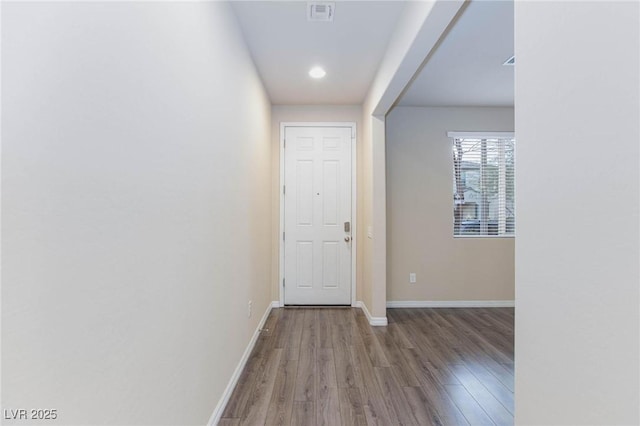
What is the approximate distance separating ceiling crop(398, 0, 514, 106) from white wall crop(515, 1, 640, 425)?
1175mm

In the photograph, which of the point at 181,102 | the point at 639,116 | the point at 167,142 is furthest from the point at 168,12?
the point at 639,116

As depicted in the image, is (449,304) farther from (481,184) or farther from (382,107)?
(382,107)

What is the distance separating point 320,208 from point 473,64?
221 cm

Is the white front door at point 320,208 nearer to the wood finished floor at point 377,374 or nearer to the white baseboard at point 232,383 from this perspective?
the wood finished floor at point 377,374

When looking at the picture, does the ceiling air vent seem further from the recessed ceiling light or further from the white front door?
the white front door

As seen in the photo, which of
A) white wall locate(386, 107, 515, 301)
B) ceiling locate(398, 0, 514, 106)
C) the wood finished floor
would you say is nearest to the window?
white wall locate(386, 107, 515, 301)

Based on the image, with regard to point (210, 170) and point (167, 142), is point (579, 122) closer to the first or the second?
point (167, 142)

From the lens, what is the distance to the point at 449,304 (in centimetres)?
393

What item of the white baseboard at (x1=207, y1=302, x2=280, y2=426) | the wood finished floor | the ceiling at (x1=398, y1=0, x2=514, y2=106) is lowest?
the wood finished floor

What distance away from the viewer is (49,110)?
0.66m

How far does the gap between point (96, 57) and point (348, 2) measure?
68.2 inches

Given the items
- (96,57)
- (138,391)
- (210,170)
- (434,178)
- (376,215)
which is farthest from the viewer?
(434,178)

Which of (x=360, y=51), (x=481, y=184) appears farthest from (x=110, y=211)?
(x=481, y=184)

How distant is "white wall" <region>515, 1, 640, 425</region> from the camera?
1.87 feet
